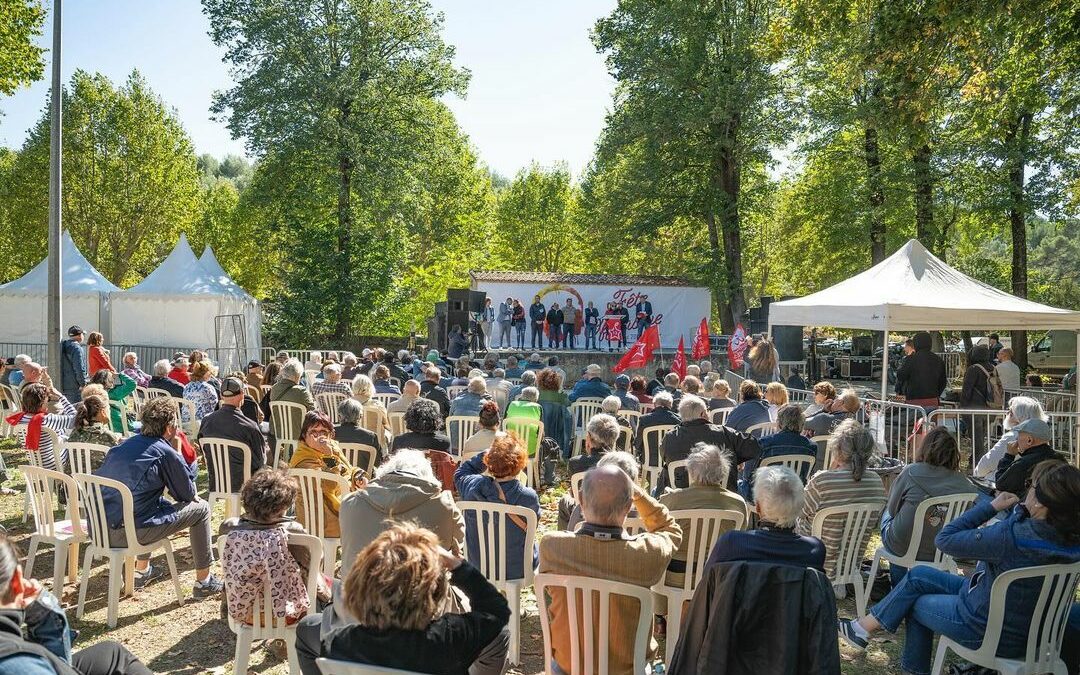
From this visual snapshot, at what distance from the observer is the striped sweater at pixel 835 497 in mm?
4559

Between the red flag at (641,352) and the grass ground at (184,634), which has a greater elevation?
the red flag at (641,352)

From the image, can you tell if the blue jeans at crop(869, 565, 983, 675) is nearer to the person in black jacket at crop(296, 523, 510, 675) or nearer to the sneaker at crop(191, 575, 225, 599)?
the person in black jacket at crop(296, 523, 510, 675)

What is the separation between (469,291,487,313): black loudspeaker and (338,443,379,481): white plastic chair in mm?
16972

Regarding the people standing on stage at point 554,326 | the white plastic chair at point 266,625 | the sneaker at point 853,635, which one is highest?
the people standing on stage at point 554,326

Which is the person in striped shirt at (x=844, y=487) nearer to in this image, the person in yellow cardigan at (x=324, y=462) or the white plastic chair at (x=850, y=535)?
the white plastic chair at (x=850, y=535)

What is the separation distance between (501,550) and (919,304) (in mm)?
6747

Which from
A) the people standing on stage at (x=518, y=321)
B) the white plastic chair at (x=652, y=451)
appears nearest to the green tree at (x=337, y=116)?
the people standing on stage at (x=518, y=321)

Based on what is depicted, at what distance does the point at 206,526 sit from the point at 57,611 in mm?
2749

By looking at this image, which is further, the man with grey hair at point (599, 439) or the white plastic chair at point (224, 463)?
the white plastic chair at point (224, 463)

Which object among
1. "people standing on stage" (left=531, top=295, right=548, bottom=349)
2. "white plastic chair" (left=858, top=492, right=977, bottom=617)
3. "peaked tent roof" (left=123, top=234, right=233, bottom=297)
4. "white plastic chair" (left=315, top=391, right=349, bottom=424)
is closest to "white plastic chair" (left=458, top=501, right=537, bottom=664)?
"white plastic chair" (left=858, top=492, right=977, bottom=617)

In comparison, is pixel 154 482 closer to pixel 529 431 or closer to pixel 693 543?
pixel 693 543

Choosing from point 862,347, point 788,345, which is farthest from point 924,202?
point 788,345

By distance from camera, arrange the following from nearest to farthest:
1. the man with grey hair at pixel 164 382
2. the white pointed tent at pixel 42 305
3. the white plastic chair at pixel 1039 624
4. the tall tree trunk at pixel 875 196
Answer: the white plastic chair at pixel 1039 624 < the man with grey hair at pixel 164 382 < the white pointed tent at pixel 42 305 < the tall tree trunk at pixel 875 196

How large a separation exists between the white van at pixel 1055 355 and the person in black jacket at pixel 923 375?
730 inches
